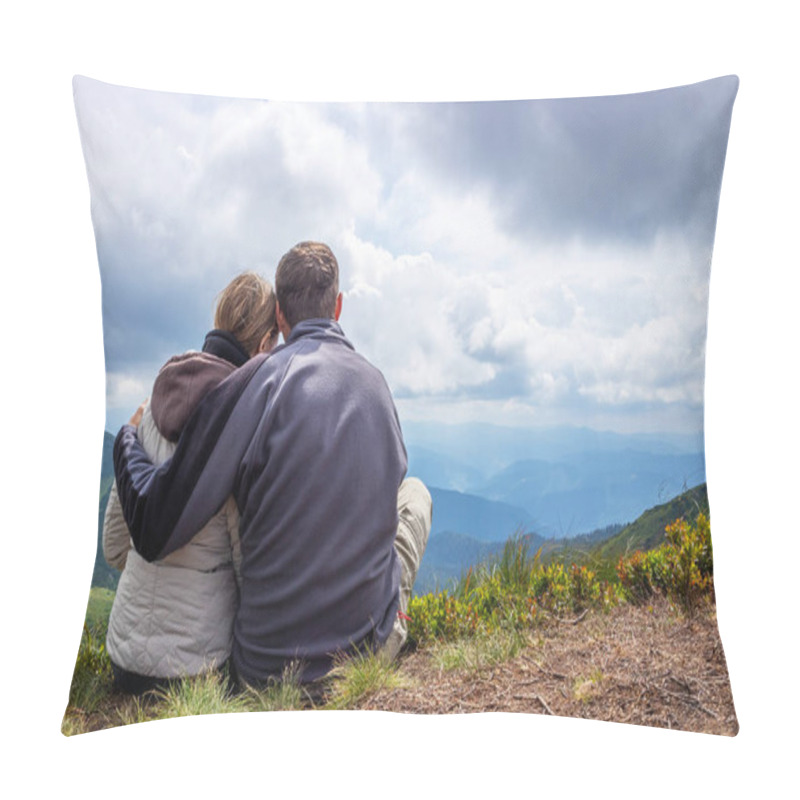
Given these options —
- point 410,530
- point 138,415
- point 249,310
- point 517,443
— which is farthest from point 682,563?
point 138,415

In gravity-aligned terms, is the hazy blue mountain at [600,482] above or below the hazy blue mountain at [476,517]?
above

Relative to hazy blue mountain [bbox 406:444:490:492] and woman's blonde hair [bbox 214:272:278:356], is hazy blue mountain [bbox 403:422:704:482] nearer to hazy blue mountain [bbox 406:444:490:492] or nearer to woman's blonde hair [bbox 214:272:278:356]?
hazy blue mountain [bbox 406:444:490:492]

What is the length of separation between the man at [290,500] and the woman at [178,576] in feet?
0.14

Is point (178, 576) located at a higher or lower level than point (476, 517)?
lower

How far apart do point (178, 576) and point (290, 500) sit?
425 mm

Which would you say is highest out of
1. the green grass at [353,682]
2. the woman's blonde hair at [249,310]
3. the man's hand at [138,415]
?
the woman's blonde hair at [249,310]

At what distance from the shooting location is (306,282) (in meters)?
2.82

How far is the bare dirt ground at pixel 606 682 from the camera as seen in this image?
2.63 meters

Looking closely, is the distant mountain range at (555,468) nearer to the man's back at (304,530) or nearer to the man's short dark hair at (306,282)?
the man's back at (304,530)

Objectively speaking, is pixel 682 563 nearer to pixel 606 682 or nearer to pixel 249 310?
pixel 606 682

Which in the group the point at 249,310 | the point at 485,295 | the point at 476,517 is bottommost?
the point at 476,517

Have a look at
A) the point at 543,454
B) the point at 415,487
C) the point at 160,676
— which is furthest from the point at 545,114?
the point at 160,676

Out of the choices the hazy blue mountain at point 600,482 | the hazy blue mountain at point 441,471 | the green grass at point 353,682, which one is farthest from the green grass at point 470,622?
the hazy blue mountain at point 441,471

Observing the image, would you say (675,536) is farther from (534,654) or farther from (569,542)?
(534,654)
